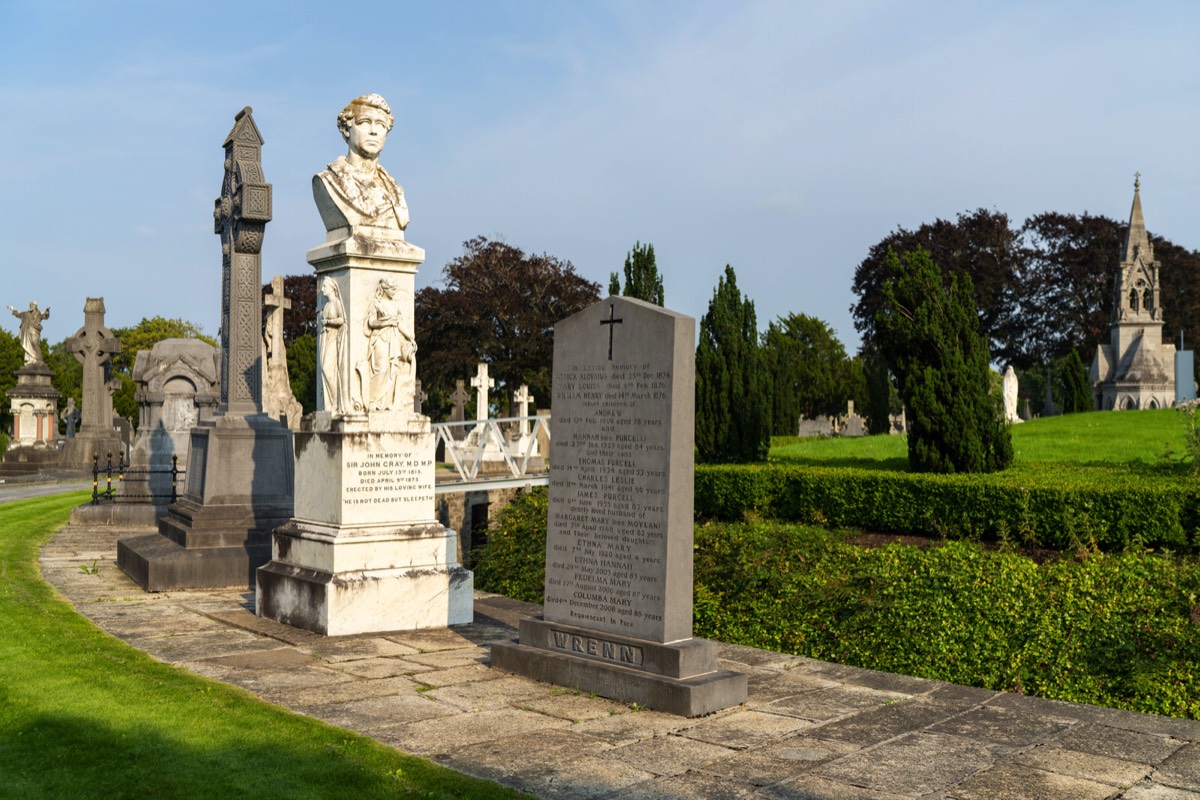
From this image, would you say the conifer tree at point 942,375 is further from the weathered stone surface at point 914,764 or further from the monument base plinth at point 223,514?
the weathered stone surface at point 914,764

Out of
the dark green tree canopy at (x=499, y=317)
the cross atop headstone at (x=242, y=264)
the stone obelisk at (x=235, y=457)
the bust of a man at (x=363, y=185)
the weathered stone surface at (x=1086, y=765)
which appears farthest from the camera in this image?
the dark green tree canopy at (x=499, y=317)

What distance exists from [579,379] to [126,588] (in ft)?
21.9

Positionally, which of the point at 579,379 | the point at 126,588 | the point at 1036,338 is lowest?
the point at 126,588

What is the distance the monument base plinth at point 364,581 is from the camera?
839cm

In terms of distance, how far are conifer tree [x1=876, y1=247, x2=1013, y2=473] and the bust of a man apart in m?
8.29

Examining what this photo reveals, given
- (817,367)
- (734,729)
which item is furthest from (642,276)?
(817,367)

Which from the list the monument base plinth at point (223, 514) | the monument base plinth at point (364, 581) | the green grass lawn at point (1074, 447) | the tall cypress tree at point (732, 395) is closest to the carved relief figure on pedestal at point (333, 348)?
the monument base plinth at point (364, 581)

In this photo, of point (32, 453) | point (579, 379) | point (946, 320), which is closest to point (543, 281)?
point (32, 453)

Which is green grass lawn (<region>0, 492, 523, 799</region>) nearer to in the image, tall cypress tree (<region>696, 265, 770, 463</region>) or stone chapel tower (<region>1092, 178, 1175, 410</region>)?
tall cypress tree (<region>696, 265, 770, 463</region>)

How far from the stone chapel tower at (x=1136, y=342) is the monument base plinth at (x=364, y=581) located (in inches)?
2018

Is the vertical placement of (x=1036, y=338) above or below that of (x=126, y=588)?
above

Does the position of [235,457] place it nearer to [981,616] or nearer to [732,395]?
[981,616]

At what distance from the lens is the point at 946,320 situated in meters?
15.2

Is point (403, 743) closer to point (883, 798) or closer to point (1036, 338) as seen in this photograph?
point (883, 798)
